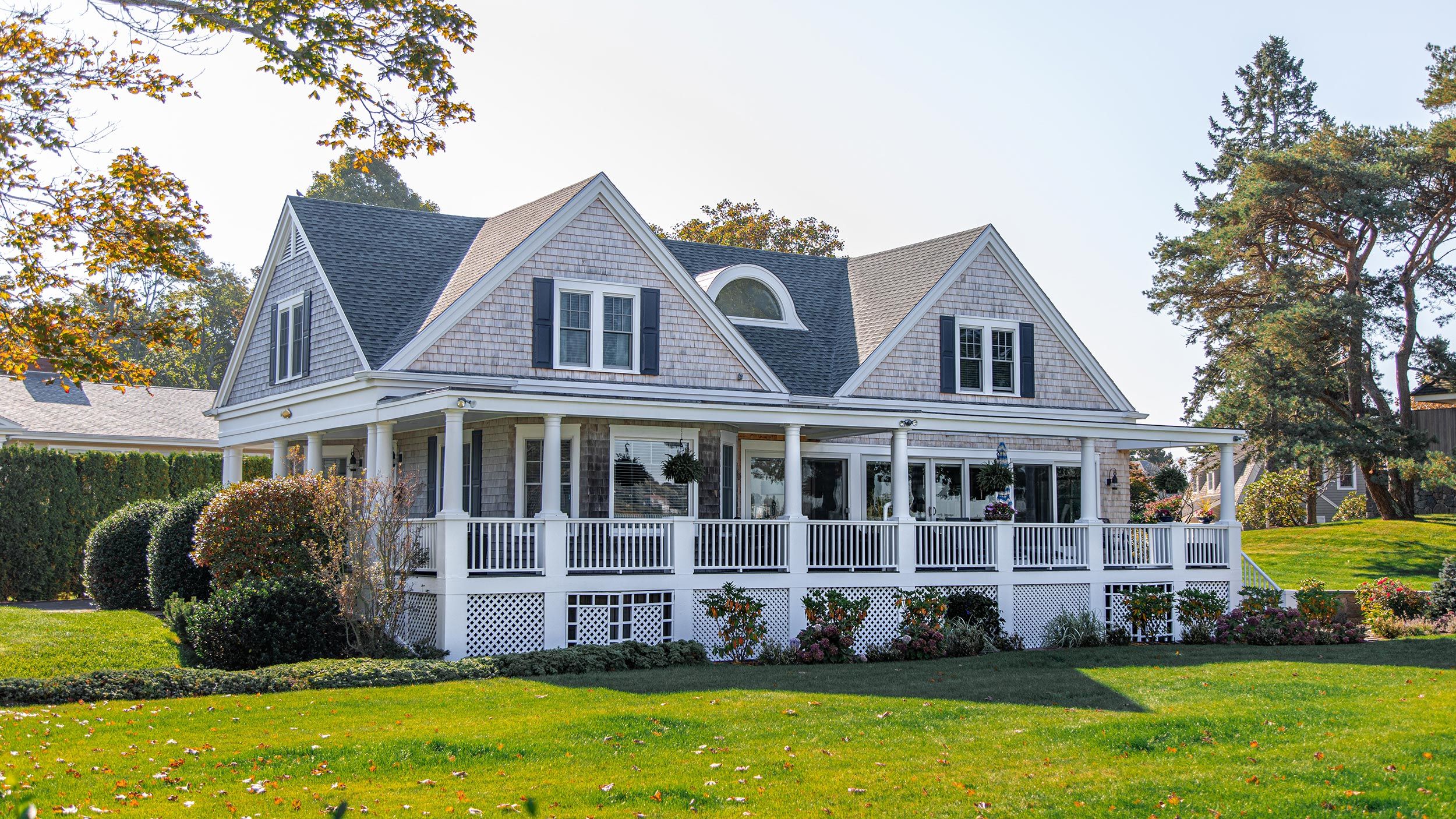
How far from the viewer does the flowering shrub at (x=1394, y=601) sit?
24.0 m

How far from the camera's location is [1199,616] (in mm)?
21750

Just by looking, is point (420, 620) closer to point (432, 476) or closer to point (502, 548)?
point (502, 548)

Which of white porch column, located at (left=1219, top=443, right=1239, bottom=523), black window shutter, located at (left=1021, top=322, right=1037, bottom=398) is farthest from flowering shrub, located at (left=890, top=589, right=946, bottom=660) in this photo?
white porch column, located at (left=1219, top=443, right=1239, bottom=523)

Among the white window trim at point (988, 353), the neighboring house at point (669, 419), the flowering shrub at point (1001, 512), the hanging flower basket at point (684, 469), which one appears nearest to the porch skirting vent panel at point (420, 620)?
the neighboring house at point (669, 419)

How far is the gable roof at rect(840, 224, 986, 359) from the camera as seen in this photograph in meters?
24.3

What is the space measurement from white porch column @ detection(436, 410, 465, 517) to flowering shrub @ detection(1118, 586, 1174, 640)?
11.6 meters

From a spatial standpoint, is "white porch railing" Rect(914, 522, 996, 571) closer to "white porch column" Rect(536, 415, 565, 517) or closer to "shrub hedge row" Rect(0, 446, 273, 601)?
"white porch column" Rect(536, 415, 565, 517)

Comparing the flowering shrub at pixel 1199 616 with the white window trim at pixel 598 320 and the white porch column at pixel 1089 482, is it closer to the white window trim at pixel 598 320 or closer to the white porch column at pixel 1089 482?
the white porch column at pixel 1089 482

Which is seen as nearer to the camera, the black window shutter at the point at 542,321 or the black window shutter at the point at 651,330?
the black window shutter at the point at 542,321

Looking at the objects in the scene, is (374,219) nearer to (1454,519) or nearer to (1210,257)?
(1210,257)

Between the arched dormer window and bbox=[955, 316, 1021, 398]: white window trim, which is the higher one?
the arched dormer window

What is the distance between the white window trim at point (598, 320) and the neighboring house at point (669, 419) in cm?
4

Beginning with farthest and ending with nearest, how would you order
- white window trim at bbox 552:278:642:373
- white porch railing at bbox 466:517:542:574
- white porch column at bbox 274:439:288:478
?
white porch column at bbox 274:439:288:478, white window trim at bbox 552:278:642:373, white porch railing at bbox 466:517:542:574

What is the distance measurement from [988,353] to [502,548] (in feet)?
36.3
